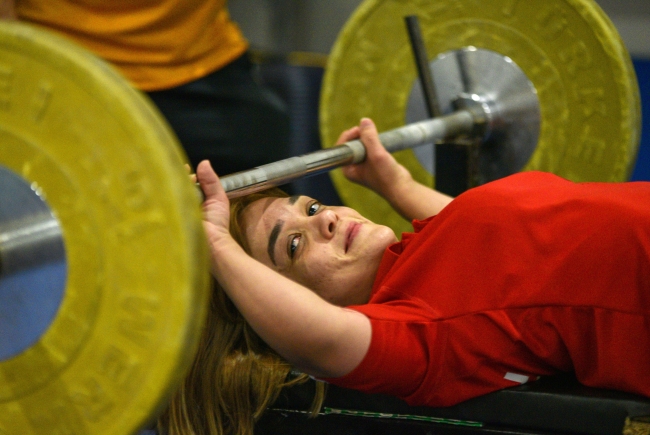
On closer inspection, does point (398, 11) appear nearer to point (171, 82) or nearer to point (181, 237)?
point (171, 82)

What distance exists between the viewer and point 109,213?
2.56 ft

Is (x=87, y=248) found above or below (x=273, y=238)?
above

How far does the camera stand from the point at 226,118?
5.48 feet

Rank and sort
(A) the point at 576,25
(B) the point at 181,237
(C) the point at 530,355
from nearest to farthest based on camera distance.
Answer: (B) the point at 181,237
(C) the point at 530,355
(A) the point at 576,25

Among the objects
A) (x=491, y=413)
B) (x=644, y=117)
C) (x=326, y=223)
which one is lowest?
(x=644, y=117)

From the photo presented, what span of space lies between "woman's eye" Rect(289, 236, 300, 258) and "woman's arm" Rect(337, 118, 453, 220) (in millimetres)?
335

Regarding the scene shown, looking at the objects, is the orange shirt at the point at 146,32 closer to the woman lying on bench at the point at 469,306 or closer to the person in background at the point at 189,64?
the person in background at the point at 189,64

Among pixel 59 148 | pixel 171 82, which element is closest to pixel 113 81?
pixel 59 148

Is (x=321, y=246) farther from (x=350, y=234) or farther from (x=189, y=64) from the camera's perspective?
(x=189, y=64)

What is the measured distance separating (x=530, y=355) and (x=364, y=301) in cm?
27

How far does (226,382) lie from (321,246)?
243mm

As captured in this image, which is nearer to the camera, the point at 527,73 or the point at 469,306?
the point at 469,306

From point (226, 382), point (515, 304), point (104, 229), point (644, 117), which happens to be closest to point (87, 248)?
point (104, 229)

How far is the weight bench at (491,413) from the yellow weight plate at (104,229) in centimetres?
36
